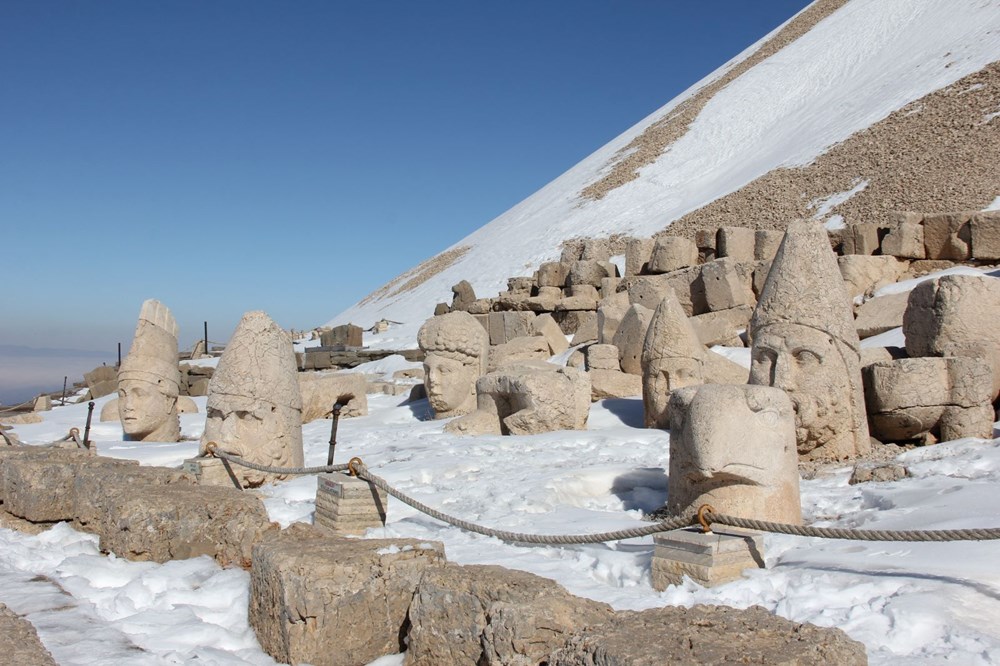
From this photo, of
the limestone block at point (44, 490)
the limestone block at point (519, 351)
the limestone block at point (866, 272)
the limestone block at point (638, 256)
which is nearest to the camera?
the limestone block at point (44, 490)

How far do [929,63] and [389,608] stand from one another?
35.9 m

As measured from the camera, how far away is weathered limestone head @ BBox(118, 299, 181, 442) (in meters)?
9.88

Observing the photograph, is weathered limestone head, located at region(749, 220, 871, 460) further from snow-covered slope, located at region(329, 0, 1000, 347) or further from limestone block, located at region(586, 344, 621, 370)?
snow-covered slope, located at region(329, 0, 1000, 347)

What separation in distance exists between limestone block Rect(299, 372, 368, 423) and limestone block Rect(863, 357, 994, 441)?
273 inches

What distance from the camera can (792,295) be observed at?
6551 mm

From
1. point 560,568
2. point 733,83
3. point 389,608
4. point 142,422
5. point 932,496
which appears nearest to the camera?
point 389,608

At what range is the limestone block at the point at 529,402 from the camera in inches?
335

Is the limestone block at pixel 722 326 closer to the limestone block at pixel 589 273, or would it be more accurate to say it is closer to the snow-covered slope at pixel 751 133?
the limestone block at pixel 589 273

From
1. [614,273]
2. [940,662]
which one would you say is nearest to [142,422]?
[940,662]

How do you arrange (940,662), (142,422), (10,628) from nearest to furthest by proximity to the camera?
(940,662), (10,628), (142,422)

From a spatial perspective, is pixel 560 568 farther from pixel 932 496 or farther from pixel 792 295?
pixel 792 295

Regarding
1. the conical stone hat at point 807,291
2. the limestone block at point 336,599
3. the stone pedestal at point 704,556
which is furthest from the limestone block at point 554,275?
the limestone block at point 336,599

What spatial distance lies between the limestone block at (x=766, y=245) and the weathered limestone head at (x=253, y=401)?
12.1 metres

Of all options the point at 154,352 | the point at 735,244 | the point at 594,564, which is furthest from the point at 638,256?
the point at 594,564
